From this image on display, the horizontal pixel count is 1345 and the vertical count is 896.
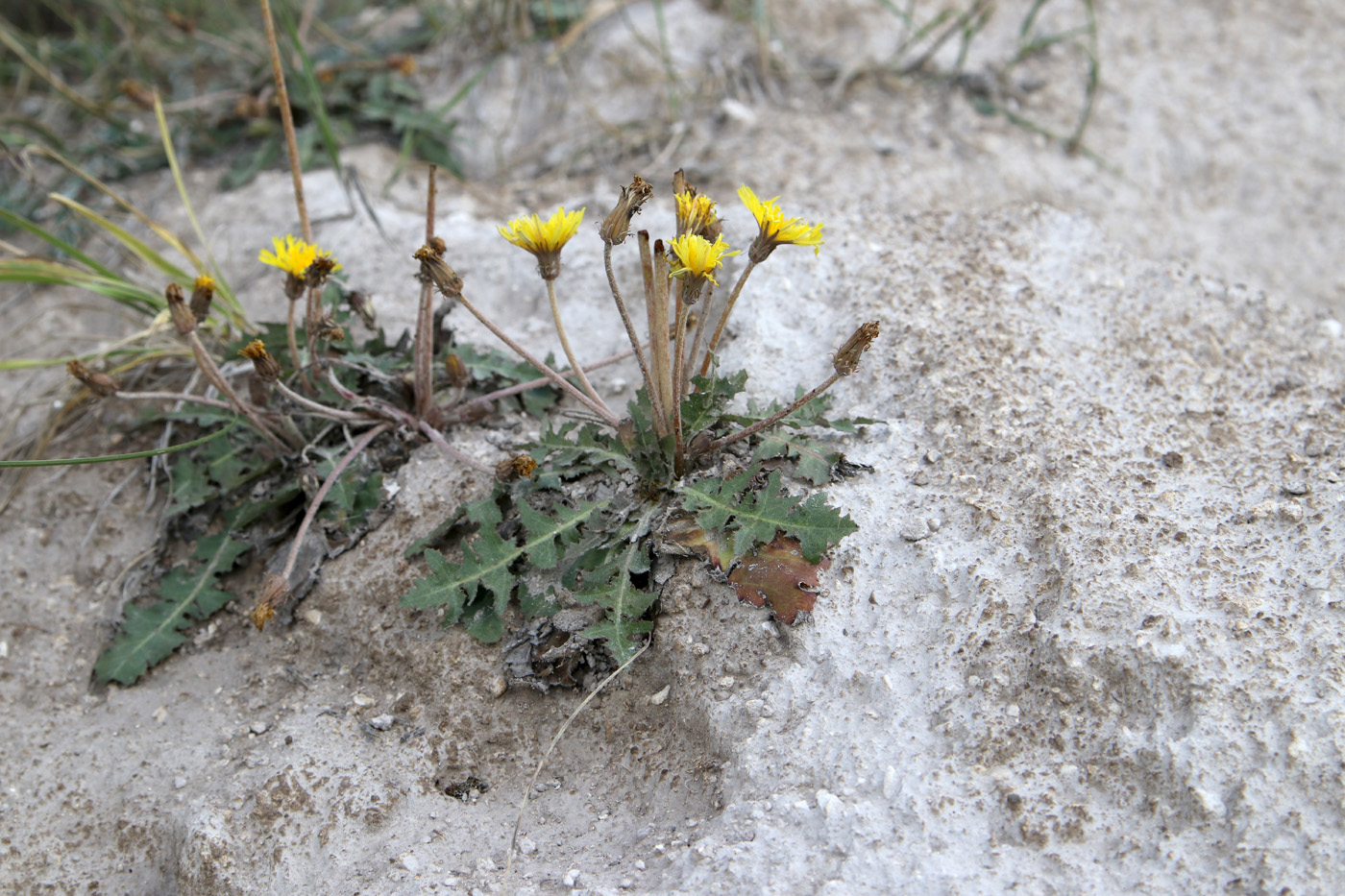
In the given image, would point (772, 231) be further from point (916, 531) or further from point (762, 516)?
point (916, 531)

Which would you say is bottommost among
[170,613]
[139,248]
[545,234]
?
[170,613]

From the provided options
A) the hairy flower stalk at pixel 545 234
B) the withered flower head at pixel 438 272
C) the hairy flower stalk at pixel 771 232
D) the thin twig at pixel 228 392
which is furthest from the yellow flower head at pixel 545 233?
the thin twig at pixel 228 392

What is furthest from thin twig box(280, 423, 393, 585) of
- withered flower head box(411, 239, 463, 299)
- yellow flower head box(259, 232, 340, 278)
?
withered flower head box(411, 239, 463, 299)

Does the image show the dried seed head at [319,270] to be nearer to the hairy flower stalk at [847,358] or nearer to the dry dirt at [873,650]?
the dry dirt at [873,650]

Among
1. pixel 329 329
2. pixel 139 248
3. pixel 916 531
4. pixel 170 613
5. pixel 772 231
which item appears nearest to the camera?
pixel 772 231

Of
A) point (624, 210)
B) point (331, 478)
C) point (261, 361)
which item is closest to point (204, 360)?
point (261, 361)

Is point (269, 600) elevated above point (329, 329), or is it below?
below

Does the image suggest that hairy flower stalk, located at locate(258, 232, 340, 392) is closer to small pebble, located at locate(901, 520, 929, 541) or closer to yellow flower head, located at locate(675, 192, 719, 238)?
yellow flower head, located at locate(675, 192, 719, 238)
